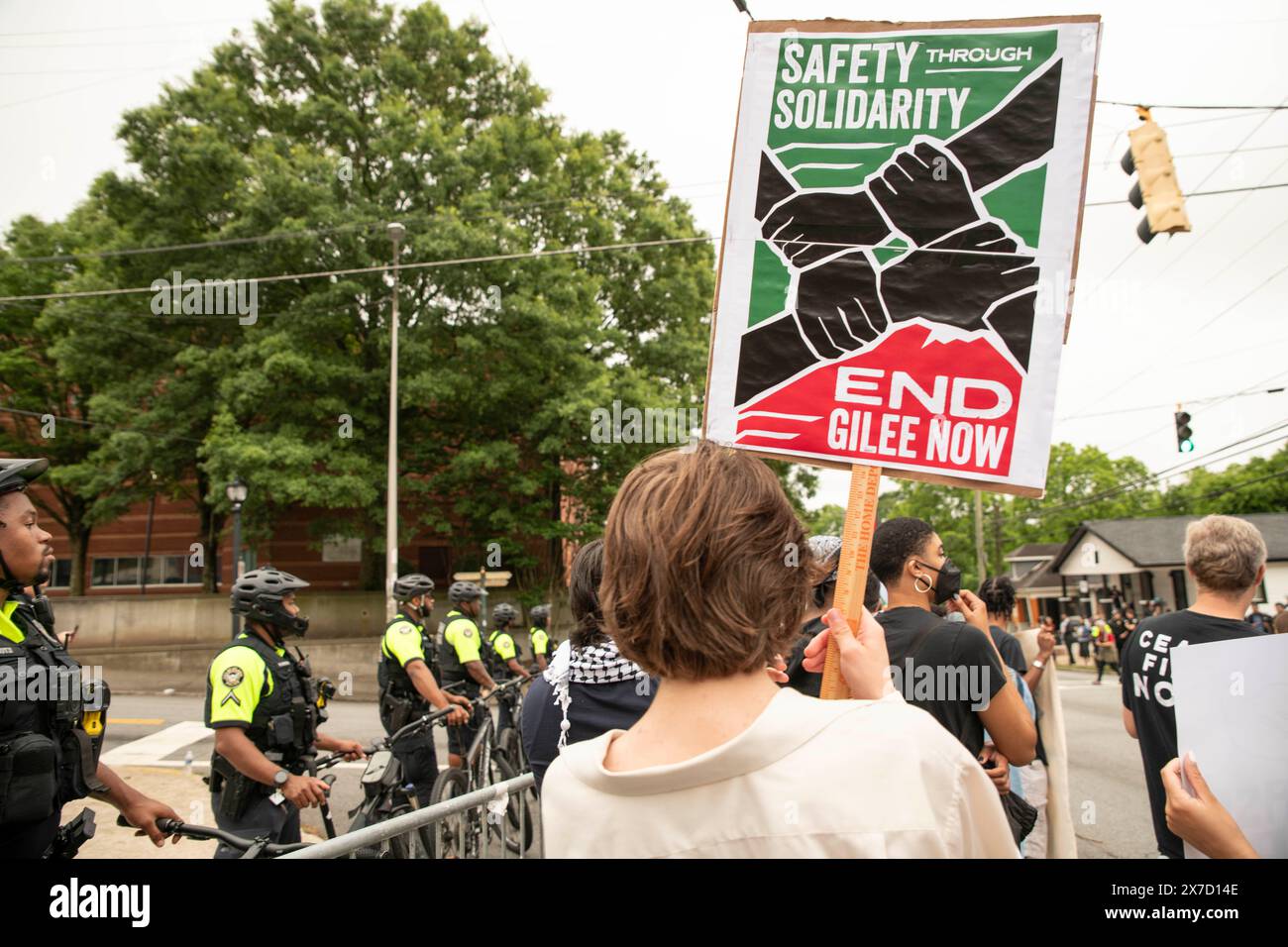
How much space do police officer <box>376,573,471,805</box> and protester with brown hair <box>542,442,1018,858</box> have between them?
5.17 metres

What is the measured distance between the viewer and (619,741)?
1.42 meters

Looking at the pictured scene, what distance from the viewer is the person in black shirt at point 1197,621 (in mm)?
3043

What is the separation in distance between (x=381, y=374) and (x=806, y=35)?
20288 millimetres

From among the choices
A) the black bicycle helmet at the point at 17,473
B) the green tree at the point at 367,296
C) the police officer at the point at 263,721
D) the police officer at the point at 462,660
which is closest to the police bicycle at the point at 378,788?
the police officer at the point at 263,721

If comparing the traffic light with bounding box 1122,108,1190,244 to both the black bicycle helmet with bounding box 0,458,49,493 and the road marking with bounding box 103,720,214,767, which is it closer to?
the black bicycle helmet with bounding box 0,458,49,493

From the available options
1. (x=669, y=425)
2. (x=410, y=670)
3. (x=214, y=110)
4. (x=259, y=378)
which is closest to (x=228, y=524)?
(x=259, y=378)

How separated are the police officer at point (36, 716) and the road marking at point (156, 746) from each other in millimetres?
7092

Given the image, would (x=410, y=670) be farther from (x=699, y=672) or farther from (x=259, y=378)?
(x=259, y=378)

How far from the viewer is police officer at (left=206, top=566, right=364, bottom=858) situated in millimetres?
3957

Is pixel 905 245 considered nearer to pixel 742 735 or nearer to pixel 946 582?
pixel 946 582

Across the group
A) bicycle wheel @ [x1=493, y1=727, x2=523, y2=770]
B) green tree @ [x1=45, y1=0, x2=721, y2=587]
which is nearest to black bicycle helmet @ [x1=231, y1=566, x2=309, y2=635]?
bicycle wheel @ [x1=493, y1=727, x2=523, y2=770]

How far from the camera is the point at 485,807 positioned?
3770 millimetres

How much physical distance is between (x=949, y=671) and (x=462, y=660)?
5402 millimetres
